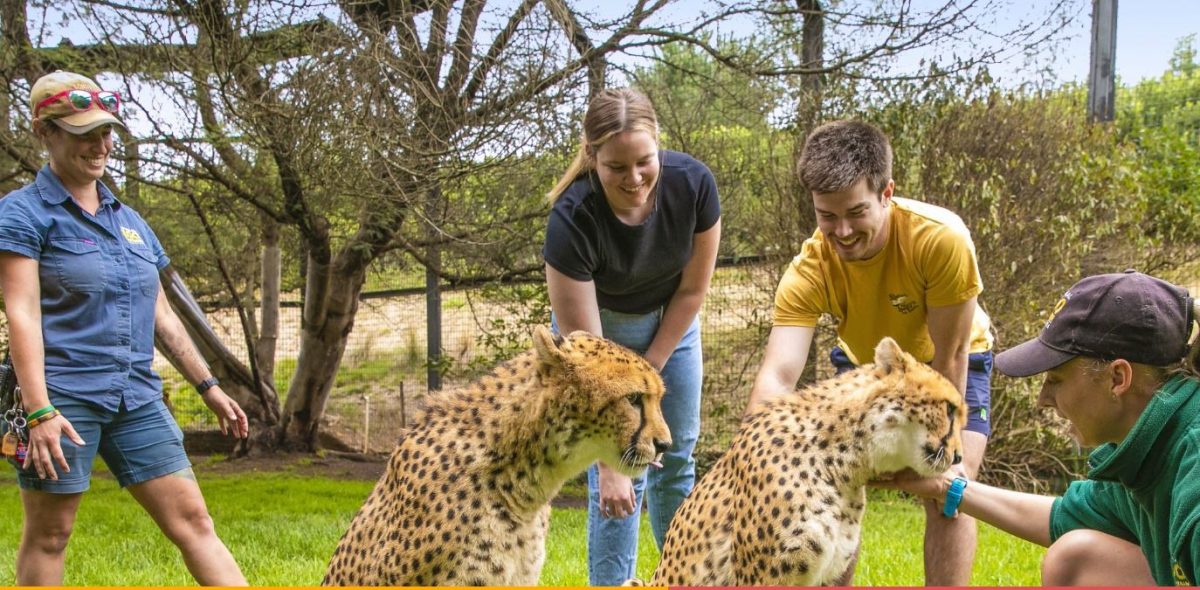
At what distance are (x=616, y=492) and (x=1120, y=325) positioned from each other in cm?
116

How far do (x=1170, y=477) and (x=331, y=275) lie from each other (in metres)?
5.42

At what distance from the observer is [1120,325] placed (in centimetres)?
183

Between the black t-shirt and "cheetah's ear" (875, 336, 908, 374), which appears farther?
the black t-shirt

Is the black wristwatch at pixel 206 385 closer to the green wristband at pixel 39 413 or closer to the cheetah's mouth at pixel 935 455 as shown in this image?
the green wristband at pixel 39 413

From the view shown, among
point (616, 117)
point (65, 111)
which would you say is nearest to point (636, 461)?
point (616, 117)

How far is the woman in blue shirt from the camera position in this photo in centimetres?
252

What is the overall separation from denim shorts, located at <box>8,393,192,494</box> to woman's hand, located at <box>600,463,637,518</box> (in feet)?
3.79

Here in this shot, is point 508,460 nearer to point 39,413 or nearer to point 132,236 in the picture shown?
point 39,413

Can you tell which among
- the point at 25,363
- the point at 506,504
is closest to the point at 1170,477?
the point at 506,504

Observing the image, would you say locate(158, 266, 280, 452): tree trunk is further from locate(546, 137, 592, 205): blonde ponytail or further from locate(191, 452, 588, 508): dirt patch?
locate(546, 137, 592, 205): blonde ponytail

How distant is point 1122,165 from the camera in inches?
235

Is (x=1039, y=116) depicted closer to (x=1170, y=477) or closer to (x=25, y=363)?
(x=1170, y=477)

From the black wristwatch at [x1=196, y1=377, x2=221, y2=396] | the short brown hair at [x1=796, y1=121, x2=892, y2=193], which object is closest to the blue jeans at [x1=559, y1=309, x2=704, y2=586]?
the short brown hair at [x1=796, y1=121, x2=892, y2=193]

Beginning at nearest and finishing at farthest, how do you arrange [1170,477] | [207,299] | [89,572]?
[1170,477]
[89,572]
[207,299]
